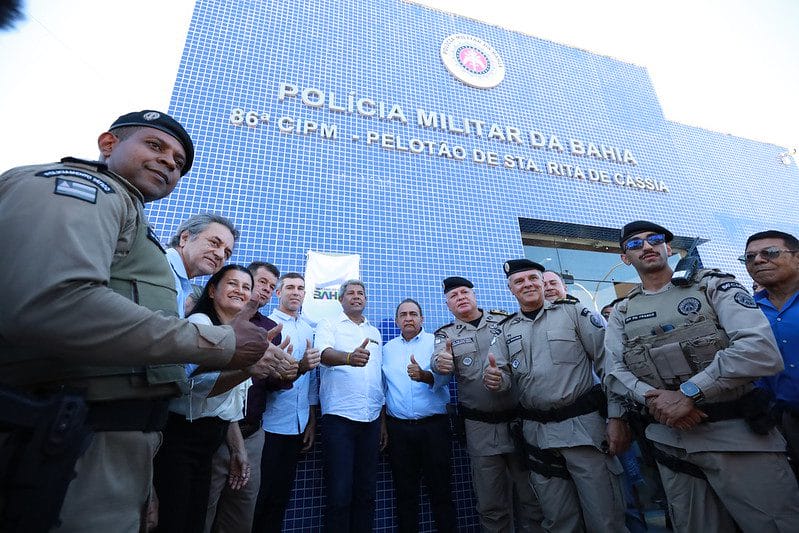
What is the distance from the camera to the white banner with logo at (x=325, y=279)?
3352 mm

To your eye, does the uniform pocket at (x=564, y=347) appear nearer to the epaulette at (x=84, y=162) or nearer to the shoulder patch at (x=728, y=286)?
the shoulder patch at (x=728, y=286)

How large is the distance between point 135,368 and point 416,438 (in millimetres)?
2111

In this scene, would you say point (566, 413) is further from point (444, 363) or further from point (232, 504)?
point (232, 504)

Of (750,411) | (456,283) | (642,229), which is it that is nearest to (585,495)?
(750,411)

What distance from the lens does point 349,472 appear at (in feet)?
7.66

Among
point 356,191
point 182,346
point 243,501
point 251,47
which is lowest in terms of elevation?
point 243,501

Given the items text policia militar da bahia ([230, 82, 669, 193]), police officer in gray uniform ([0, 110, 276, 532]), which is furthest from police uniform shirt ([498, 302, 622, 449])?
text policia militar da bahia ([230, 82, 669, 193])

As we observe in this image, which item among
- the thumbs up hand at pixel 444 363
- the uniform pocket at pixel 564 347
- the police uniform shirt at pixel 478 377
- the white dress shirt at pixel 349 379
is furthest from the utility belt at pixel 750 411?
the white dress shirt at pixel 349 379

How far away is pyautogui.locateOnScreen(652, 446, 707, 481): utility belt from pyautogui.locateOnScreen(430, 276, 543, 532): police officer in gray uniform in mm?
868

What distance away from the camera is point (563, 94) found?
5910 mm

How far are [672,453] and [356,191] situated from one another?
339cm

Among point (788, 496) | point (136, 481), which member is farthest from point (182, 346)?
point (788, 496)

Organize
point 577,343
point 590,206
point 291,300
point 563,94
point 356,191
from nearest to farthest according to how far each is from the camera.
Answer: point 577,343 < point 291,300 < point 356,191 < point 590,206 < point 563,94

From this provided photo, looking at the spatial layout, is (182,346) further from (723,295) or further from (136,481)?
(723,295)
